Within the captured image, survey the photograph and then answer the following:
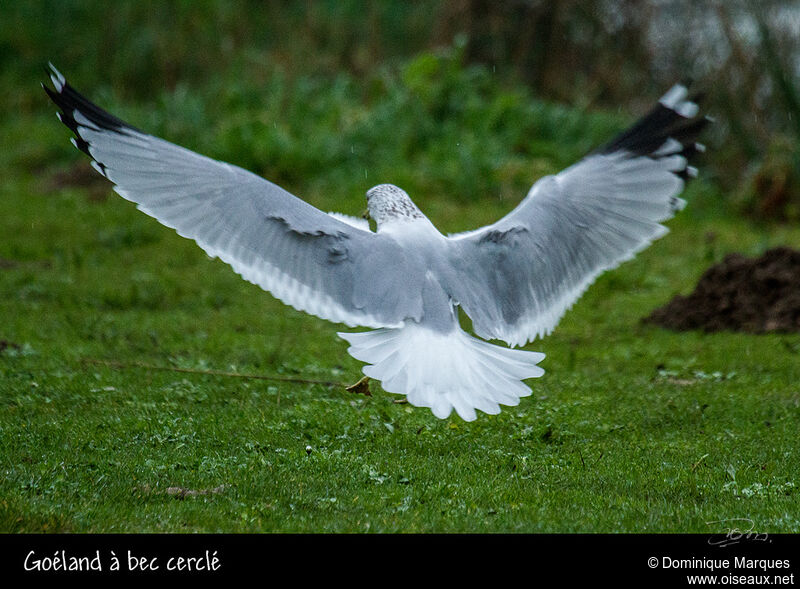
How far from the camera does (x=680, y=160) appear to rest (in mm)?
6113

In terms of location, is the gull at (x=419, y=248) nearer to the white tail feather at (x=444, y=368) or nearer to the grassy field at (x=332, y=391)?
the white tail feather at (x=444, y=368)

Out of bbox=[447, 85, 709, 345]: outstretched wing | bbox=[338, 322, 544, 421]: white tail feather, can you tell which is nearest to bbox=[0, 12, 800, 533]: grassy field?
bbox=[338, 322, 544, 421]: white tail feather

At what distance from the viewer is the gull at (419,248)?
5098 mm

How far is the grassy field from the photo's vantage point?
471 cm

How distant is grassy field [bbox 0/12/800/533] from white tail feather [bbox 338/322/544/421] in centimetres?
47

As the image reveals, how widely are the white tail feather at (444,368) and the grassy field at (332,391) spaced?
1.54 ft

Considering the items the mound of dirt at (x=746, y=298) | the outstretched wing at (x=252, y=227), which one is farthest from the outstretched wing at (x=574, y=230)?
the mound of dirt at (x=746, y=298)

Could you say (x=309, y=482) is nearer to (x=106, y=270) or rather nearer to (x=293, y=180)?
(x=106, y=270)

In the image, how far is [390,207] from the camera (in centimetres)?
612

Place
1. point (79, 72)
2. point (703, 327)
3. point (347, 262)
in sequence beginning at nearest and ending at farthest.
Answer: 1. point (347, 262)
2. point (703, 327)
3. point (79, 72)

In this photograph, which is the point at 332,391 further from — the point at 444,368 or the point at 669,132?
the point at 669,132

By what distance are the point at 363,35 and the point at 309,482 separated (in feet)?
44.0

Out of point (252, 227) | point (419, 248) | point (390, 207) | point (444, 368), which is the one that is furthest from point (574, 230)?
point (252, 227)

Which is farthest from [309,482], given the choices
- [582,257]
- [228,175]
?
[582,257]
